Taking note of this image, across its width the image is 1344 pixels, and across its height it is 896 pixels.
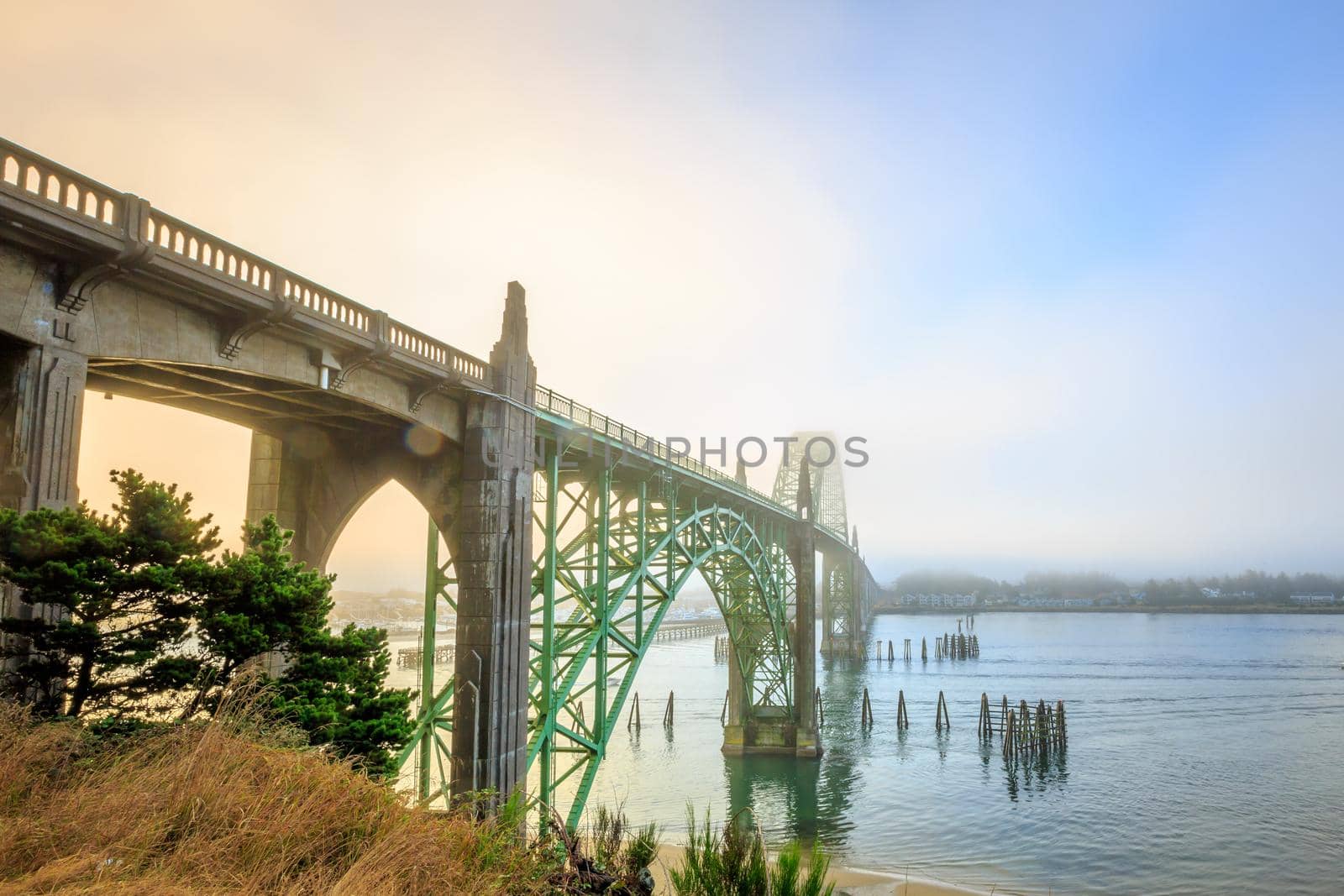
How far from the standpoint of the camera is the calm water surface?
2752 cm

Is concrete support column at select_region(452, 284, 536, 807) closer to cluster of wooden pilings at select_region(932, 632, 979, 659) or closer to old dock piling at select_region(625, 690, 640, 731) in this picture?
old dock piling at select_region(625, 690, 640, 731)

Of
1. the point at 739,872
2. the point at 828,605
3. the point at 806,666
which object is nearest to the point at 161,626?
the point at 739,872

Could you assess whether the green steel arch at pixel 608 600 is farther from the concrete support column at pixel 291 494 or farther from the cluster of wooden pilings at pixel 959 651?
the cluster of wooden pilings at pixel 959 651

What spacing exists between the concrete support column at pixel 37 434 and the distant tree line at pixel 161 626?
14.8 inches

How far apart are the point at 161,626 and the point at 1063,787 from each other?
38.5 m

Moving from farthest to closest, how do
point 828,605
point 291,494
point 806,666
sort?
point 828,605 → point 806,666 → point 291,494

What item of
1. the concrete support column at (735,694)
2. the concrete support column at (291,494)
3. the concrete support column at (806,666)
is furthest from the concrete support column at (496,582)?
the concrete support column at (806,666)

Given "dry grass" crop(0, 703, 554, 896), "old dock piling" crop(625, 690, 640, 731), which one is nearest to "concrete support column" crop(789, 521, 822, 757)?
"old dock piling" crop(625, 690, 640, 731)

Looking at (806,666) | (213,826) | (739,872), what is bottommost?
(806,666)

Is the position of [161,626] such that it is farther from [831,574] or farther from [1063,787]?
[831,574]

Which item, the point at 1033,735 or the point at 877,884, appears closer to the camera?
the point at 877,884

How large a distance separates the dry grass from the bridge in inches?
100.0

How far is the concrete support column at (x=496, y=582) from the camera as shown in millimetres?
16297

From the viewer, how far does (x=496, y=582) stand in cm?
1683
